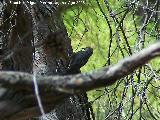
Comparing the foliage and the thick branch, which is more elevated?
the foliage

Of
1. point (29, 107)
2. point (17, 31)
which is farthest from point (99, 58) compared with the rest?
point (29, 107)

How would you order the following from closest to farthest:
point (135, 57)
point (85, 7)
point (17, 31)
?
point (135, 57)
point (17, 31)
point (85, 7)

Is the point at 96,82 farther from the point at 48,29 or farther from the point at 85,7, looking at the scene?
the point at 85,7

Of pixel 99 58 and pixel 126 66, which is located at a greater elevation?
pixel 99 58

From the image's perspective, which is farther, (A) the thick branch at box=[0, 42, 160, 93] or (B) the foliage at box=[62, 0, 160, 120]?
(B) the foliage at box=[62, 0, 160, 120]

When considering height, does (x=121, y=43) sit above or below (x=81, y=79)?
above

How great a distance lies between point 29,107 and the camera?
32.8 inches

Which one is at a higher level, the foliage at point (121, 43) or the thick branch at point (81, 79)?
the foliage at point (121, 43)

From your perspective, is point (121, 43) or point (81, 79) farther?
point (121, 43)

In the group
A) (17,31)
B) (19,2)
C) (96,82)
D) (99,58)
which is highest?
(99,58)

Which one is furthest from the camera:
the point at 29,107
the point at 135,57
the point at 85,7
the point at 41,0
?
the point at 85,7

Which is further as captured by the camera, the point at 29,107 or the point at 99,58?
the point at 99,58

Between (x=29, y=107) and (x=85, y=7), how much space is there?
1194mm

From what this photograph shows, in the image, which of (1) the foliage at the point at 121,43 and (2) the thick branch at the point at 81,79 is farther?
(1) the foliage at the point at 121,43
